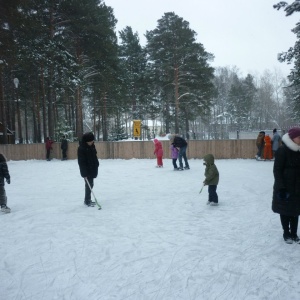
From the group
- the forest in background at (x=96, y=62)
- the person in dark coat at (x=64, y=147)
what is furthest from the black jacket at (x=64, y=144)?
the forest in background at (x=96, y=62)

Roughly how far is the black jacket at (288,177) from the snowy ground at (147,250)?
0.63m

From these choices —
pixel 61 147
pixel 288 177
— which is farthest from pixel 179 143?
pixel 61 147

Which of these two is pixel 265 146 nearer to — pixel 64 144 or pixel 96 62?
pixel 64 144

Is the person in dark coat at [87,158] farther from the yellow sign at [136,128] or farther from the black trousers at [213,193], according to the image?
the yellow sign at [136,128]

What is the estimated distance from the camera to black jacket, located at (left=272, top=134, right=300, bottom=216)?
3.94 m

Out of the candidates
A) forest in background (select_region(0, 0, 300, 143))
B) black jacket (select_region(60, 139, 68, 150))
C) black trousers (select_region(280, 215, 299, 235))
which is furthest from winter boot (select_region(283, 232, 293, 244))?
black jacket (select_region(60, 139, 68, 150))

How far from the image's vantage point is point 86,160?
6.78m

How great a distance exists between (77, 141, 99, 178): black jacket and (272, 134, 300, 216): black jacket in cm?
423

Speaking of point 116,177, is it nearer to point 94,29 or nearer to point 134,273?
point 134,273

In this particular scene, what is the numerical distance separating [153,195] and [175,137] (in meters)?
5.54

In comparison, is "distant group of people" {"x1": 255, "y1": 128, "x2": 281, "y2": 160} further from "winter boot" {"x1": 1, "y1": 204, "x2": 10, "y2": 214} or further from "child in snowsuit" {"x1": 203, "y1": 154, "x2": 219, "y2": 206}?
"winter boot" {"x1": 1, "y1": 204, "x2": 10, "y2": 214}

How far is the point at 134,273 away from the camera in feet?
11.4

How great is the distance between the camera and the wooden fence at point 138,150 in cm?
1803

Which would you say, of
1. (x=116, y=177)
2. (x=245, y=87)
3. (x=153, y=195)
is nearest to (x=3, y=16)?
(x=116, y=177)
